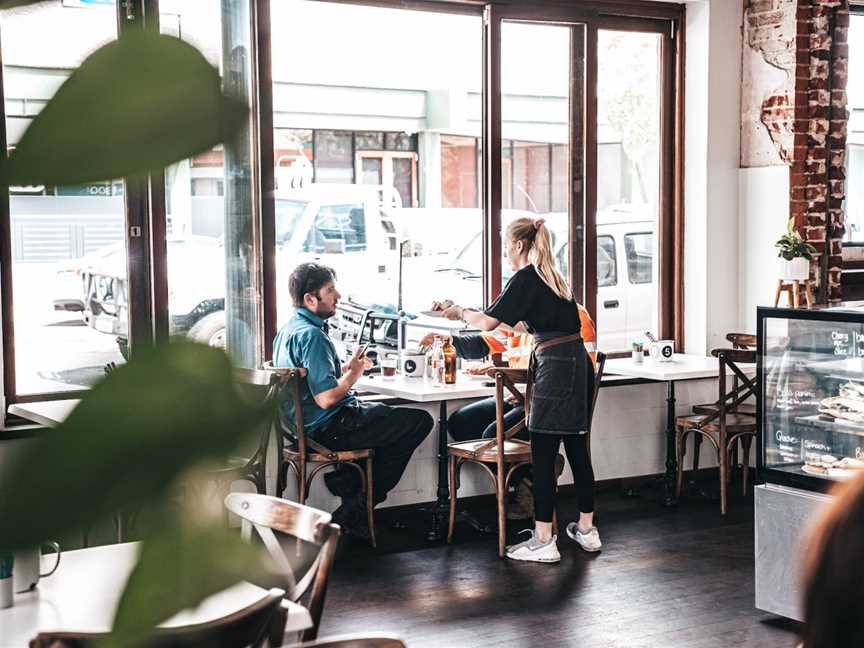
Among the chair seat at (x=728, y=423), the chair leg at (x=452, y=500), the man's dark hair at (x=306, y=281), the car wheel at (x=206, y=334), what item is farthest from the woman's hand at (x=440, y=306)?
the car wheel at (x=206, y=334)

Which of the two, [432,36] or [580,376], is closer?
[580,376]

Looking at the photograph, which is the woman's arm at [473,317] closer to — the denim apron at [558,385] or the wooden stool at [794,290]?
the denim apron at [558,385]

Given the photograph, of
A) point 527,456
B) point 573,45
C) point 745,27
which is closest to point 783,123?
point 745,27

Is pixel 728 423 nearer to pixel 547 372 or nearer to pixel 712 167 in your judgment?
pixel 712 167

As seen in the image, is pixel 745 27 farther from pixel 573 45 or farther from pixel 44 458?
pixel 44 458

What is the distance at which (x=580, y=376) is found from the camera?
15.3 feet

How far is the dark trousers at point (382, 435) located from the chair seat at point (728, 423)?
145cm

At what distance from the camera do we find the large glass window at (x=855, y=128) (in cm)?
616

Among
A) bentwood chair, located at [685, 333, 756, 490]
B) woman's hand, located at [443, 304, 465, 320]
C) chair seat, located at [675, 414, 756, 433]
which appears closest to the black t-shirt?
woman's hand, located at [443, 304, 465, 320]

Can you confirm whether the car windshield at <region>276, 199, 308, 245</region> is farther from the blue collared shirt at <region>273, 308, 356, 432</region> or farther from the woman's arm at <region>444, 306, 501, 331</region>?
the woman's arm at <region>444, 306, 501, 331</region>

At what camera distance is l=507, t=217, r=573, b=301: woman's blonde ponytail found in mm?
4684

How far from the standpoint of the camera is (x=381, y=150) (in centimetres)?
543

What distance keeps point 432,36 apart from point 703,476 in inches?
112

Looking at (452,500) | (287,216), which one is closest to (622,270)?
(452,500)
